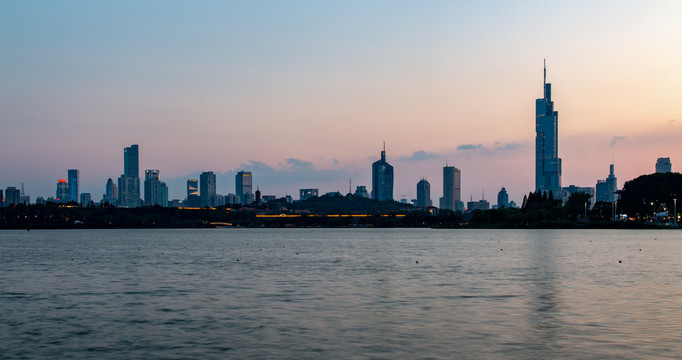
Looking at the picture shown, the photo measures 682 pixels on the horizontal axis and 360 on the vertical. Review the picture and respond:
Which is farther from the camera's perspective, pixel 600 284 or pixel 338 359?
pixel 600 284

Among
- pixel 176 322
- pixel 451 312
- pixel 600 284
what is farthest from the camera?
pixel 600 284

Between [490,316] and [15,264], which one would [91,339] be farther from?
[15,264]

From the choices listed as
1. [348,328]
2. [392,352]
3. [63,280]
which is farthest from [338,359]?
[63,280]

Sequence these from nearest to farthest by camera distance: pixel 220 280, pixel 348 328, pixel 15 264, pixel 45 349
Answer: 1. pixel 45 349
2. pixel 348 328
3. pixel 220 280
4. pixel 15 264

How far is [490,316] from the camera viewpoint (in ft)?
121

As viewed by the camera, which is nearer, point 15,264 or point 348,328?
point 348,328

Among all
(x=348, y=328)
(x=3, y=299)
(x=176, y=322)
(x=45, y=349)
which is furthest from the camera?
(x=3, y=299)

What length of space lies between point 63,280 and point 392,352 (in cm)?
4201

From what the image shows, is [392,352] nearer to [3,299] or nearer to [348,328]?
[348,328]

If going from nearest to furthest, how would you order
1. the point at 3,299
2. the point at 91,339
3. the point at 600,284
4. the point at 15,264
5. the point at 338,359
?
the point at 338,359 < the point at 91,339 < the point at 3,299 < the point at 600,284 < the point at 15,264

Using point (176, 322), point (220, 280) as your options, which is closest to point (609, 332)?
point (176, 322)

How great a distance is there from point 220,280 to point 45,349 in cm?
3063

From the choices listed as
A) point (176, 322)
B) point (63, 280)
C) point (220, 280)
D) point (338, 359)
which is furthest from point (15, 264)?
point (338, 359)

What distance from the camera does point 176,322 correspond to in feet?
117
